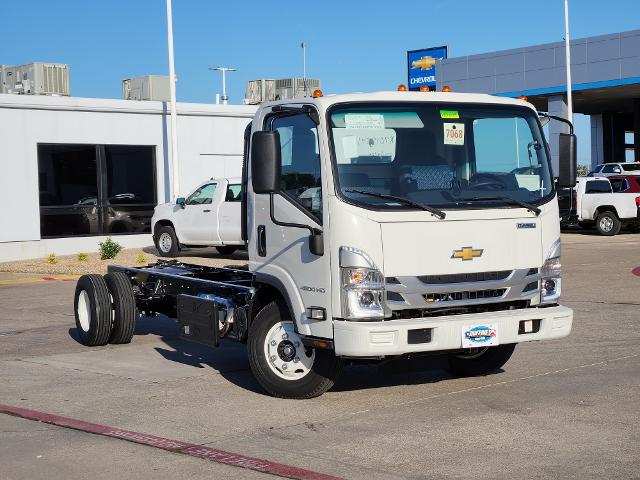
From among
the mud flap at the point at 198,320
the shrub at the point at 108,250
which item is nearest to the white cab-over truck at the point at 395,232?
the mud flap at the point at 198,320

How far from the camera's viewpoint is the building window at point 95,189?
26.5m

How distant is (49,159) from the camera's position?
2653 centimetres

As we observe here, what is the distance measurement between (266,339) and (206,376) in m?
1.49

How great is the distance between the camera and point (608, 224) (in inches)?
1207

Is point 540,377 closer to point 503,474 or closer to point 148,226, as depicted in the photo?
point 503,474

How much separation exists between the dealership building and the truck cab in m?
29.9

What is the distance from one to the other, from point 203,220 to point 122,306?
1234 centimetres

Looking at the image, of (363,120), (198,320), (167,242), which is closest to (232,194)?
(167,242)

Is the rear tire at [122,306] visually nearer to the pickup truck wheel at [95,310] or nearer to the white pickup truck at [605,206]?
the pickup truck wheel at [95,310]

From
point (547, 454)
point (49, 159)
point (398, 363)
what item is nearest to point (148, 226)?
point (49, 159)

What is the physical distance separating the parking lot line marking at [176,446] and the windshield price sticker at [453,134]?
3.30 m

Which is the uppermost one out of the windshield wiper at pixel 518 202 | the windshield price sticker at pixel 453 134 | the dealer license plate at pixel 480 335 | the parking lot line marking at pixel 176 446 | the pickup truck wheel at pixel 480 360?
the windshield price sticker at pixel 453 134

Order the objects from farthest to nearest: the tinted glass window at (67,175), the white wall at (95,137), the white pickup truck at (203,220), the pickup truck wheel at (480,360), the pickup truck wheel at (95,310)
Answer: the tinted glass window at (67,175) < the white wall at (95,137) < the white pickup truck at (203,220) < the pickup truck wheel at (95,310) < the pickup truck wheel at (480,360)

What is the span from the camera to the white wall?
84.3ft
